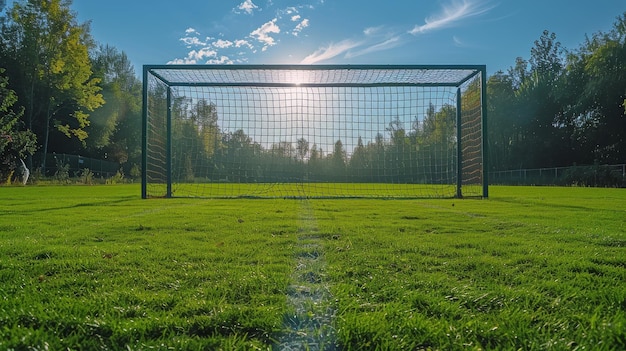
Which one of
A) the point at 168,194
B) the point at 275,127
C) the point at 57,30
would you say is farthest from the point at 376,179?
the point at 57,30

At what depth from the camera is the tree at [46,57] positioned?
20.8 m

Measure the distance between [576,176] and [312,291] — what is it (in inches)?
1105

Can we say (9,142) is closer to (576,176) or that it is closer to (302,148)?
(302,148)

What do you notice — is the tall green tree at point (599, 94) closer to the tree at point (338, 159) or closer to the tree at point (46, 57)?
the tree at point (338, 159)

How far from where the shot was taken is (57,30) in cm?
2109

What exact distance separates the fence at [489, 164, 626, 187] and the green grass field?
2406cm

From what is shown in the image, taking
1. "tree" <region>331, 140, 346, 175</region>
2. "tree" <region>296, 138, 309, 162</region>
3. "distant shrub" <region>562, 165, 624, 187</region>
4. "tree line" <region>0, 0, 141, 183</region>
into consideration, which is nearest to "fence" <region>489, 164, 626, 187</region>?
"distant shrub" <region>562, 165, 624, 187</region>

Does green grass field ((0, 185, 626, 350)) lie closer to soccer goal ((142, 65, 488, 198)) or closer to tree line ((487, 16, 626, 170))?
soccer goal ((142, 65, 488, 198))

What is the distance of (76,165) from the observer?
24.2 metres

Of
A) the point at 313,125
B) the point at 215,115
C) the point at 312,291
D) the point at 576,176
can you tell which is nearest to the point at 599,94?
the point at 576,176

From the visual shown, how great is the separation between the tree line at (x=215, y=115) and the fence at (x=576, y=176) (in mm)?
3756

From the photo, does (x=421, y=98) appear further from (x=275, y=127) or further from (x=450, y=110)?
(x=275, y=127)

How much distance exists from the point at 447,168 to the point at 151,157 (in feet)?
23.5

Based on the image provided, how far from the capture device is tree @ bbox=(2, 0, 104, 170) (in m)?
20.8
